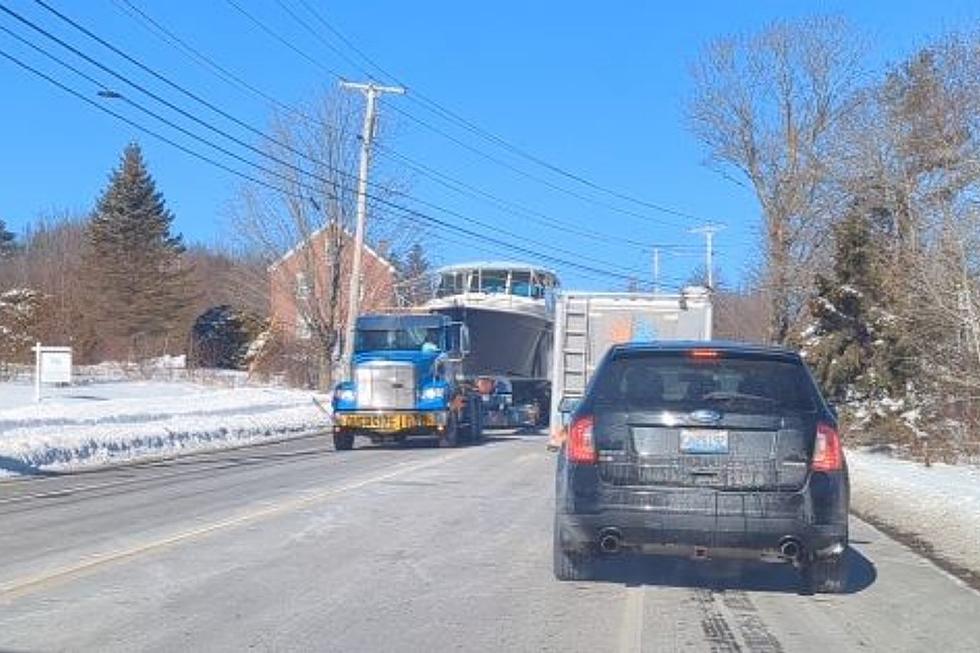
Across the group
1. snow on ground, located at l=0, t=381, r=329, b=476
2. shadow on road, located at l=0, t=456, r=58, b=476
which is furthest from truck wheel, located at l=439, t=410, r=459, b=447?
shadow on road, located at l=0, t=456, r=58, b=476

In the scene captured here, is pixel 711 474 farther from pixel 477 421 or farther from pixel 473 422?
pixel 477 421

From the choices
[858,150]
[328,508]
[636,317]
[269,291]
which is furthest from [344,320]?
[328,508]

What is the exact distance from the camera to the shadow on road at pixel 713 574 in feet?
32.1

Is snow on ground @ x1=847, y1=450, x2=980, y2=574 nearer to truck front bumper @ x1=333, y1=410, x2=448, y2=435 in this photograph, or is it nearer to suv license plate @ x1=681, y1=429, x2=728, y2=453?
suv license plate @ x1=681, y1=429, x2=728, y2=453

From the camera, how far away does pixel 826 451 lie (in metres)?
8.60

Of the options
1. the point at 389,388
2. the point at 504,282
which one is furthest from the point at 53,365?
the point at 504,282

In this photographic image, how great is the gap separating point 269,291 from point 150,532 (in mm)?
47061

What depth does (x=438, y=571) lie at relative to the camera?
9.96 m

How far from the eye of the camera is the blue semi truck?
91.6 ft

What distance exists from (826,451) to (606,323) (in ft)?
52.5

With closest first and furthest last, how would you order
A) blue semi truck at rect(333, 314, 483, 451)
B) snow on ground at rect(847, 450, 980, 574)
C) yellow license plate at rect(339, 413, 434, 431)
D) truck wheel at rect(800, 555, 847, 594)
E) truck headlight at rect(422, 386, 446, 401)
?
truck wheel at rect(800, 555, 847, 594)
snow on ground at rect(847, 450, 980, 574)
yellow license plate at rect(339, 413, 434, 431)
blue semi truck at rect(333, 314, 483, 451)
truck headlight at rect(422, 386, 446, 401)

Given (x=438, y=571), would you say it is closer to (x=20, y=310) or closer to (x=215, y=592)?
(x=215, y=592)

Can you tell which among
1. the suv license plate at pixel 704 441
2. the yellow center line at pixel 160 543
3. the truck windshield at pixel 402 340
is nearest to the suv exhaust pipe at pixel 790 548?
the suv license plate at pixel 704 441

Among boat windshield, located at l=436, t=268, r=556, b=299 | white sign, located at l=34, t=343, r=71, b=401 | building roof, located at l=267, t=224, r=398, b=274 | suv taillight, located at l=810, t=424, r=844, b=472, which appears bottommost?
suv taillight, located at l=810, t=424, r=844, b=472
